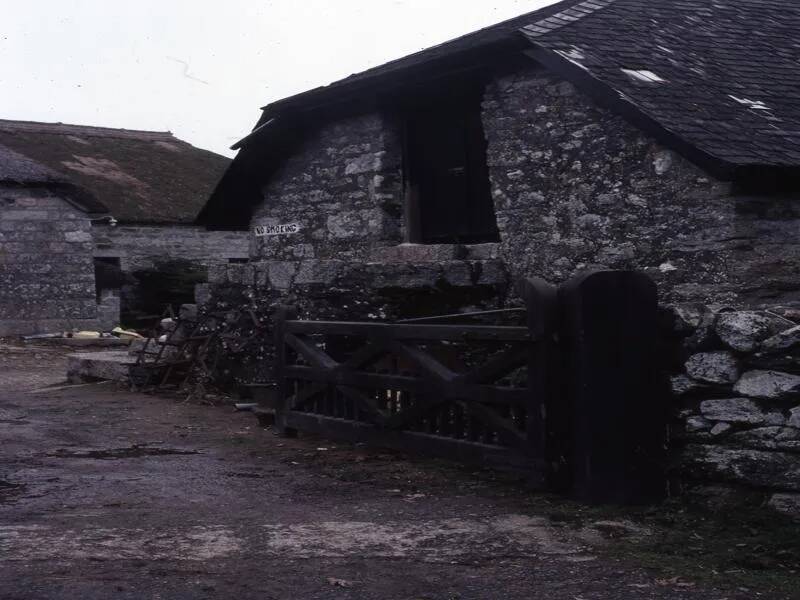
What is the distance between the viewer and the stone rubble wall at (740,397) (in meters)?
4.75

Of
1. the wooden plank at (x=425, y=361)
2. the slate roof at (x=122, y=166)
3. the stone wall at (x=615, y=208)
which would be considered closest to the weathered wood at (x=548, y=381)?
the wooden plank at (x=425, y=361)

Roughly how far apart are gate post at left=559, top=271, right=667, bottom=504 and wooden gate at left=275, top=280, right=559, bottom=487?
0.29 m

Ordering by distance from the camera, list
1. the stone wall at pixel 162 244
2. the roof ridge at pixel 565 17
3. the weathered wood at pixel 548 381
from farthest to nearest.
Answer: the stone wall at pixel 162 244
the roof ridge at pixel 565 17
the weathered wood at pixel 548 381

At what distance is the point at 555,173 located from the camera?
9578mm

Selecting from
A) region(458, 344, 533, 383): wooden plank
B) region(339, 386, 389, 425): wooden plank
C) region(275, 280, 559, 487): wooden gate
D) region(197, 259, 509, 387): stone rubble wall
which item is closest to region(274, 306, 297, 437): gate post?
region(275, 280, 559, 487): wooden gate

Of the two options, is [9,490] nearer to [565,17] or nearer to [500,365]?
[500,365]

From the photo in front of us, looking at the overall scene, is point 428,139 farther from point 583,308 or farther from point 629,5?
point 583,308

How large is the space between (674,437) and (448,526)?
4.28ft

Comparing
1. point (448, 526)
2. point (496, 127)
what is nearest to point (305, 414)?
point (448, 526)

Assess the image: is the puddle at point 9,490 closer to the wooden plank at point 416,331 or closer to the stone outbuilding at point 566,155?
the wooden plank at point 416,331

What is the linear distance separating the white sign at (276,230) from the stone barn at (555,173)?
28 millimetres

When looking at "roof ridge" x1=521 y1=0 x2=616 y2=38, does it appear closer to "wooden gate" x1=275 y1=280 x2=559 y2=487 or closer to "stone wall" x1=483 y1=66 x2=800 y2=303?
"stone wall" x1=483 y1=66 x2=800 y2=303

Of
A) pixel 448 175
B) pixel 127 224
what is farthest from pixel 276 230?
pixel 127 224

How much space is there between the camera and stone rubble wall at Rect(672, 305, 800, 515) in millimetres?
4751
